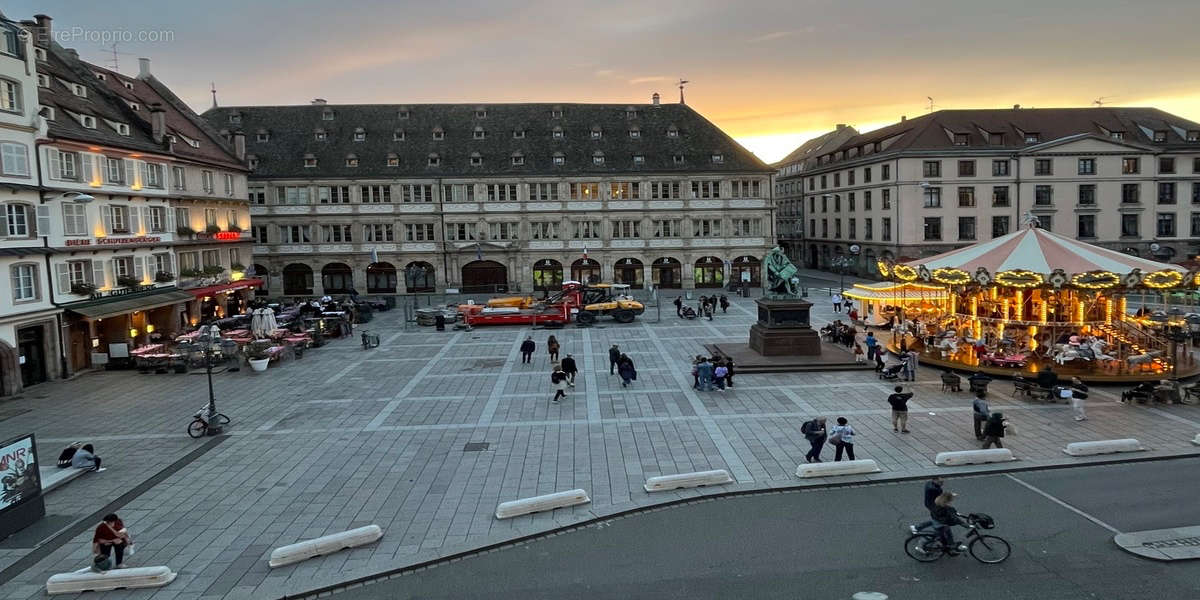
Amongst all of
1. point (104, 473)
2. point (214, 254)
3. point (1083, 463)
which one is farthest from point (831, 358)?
point (214, 254)

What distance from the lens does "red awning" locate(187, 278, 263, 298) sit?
43078mm

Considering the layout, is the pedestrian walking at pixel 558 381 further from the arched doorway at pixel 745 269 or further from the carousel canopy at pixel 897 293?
the arched doorway at pixel 745 269

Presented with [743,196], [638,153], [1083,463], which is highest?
[638,153]

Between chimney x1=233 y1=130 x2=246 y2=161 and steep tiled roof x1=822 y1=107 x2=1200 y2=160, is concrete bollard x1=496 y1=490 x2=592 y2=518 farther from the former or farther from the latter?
steep tiled roof x1=822 y1=107 x2=1200 y2=160

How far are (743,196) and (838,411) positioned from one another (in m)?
42.4

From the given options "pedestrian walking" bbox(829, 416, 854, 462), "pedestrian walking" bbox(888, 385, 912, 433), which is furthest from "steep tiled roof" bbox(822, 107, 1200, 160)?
"pedestrian walking" bbox(829, 416, 854, 462)

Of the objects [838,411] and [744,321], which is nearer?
[838,411]

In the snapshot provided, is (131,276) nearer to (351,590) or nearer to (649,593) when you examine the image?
(351,590)

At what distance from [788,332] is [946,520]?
1860 cm

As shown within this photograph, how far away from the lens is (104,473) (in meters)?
18.7

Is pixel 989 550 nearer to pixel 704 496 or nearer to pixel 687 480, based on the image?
pixel 704 496

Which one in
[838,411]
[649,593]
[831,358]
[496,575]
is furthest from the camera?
[831,358]

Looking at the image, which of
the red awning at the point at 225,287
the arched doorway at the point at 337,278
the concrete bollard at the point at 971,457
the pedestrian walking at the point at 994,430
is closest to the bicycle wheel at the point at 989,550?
the concrete bollard at the point at 971,457

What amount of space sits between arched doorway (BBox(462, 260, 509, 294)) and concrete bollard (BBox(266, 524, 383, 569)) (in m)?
50.2
